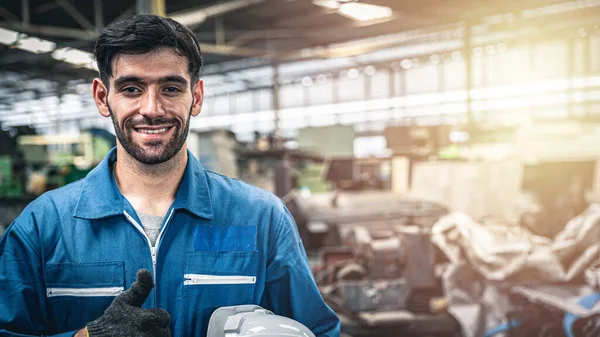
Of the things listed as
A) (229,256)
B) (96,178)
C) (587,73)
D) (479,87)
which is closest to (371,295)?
(229,256)

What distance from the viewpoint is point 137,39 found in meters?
1.23

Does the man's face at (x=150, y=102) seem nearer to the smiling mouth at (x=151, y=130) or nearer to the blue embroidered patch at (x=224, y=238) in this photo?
the smiling mouth at (x=151, y=130)

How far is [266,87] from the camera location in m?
10.9

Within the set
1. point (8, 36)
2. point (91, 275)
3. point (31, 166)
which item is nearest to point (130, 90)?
A: point (91, 275)

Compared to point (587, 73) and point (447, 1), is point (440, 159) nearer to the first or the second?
point (447, 1)

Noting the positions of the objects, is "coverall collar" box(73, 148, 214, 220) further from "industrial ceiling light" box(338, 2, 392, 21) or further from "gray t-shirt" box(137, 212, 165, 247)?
"industrial ceiling light" box(338, 2, 392, 21)

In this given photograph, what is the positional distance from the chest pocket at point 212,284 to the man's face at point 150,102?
29cm

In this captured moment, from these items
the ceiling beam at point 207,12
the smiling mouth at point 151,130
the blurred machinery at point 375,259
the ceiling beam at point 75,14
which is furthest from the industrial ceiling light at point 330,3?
the ceiling beam at point 75,14

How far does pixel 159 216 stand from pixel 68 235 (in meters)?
0.23

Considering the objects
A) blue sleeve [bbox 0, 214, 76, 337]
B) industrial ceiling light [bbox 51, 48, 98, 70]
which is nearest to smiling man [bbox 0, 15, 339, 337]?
blue sleeve [bbox 0, 214, 76, 337]

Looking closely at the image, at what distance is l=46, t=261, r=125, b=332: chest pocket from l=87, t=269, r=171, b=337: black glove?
Result: 0.55 feet

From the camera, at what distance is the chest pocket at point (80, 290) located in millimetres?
1246

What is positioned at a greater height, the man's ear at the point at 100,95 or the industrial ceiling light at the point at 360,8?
the industrial ceiling light at the point at 360,8

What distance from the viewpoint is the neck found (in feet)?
4.45
